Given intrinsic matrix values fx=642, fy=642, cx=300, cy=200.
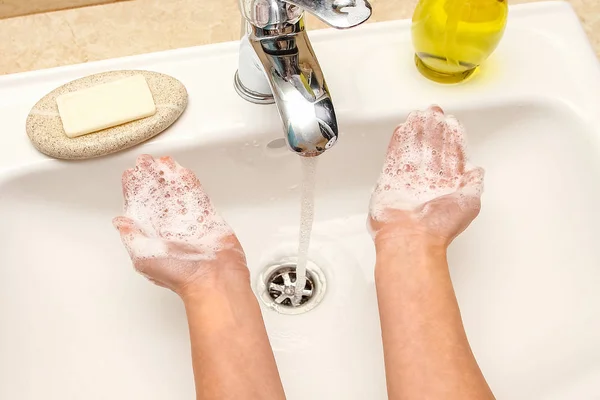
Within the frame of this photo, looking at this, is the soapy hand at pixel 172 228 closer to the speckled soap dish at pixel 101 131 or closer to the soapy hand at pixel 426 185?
the speckled soap dish at pixel 101 131

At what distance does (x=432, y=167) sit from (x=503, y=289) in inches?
4.8

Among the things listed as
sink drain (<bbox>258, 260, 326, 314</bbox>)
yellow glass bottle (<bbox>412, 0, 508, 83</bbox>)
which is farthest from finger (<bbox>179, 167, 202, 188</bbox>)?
yellow glass bottle (<bbox>412, 0, 508, 83</bbox>)

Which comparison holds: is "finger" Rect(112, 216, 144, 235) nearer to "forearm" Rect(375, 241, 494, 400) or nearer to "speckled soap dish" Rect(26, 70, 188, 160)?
"speckled soap dish" Rect(26, 70, 188, 160)

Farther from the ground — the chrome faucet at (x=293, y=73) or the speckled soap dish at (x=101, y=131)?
the chrome faucet at (x=293, y=73)

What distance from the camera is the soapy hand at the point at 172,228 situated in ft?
1.68

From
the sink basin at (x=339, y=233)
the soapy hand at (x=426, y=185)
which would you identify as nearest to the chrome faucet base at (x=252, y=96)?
the sink basin at (x=339, y=233)

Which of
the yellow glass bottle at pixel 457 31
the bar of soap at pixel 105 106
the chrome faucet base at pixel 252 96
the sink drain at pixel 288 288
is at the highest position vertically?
the yellow glass bottle at pixel 457 31

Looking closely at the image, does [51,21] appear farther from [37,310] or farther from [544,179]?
[544,179]

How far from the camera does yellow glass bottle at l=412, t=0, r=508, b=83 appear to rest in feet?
1.72

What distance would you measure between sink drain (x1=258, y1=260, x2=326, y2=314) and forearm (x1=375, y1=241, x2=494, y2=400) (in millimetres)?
81

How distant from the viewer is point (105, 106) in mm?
536

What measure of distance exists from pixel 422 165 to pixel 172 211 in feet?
0.72

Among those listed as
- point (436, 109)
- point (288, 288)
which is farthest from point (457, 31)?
point (288, 288)

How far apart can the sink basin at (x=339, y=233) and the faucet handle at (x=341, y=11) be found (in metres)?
0.17
